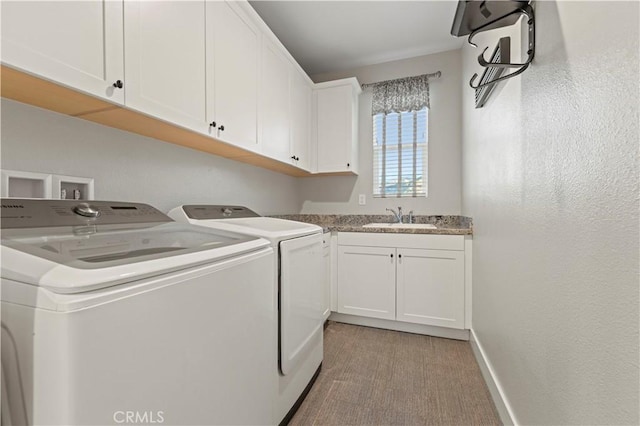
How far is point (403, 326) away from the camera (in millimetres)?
2471

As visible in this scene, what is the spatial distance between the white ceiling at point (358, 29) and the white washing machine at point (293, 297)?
1741 mm

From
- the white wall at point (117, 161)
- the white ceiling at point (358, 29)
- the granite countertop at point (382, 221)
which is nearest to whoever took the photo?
the white wall at point (117, 161)

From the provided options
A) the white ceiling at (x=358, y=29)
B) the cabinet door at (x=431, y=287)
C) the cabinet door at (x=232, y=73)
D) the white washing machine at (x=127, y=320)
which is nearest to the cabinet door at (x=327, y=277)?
the cabinet door at (x=431, y=287)

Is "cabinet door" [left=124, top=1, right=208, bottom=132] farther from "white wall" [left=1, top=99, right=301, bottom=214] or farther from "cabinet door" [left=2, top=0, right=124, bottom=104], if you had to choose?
"white wall" [left=1, top=99, right=301, bottom=214]

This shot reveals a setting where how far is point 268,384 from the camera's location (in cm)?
120

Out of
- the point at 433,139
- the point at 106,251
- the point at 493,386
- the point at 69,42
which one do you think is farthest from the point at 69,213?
the point at 433,139

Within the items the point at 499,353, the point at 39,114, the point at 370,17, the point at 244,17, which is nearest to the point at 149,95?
the point at 39,114

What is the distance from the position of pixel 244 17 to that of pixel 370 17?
113 centimetres

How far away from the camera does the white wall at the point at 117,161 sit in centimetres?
108

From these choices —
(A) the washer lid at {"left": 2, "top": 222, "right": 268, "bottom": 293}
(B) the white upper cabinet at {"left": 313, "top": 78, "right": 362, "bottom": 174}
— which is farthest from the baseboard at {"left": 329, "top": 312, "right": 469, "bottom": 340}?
(A) the washer lid at {"left": 2, "top": 222, "right": 268, "bottom": 293}

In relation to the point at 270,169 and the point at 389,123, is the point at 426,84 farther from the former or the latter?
the point at 270,169

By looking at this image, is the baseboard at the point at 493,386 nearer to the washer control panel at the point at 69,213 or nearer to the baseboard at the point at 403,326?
the baseboard at the point at 403,326

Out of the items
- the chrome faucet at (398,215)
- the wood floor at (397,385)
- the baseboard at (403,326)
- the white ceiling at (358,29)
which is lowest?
the wood floor at (397,385)

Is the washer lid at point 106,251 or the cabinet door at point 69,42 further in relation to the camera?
the cabinet door at point 69,42
